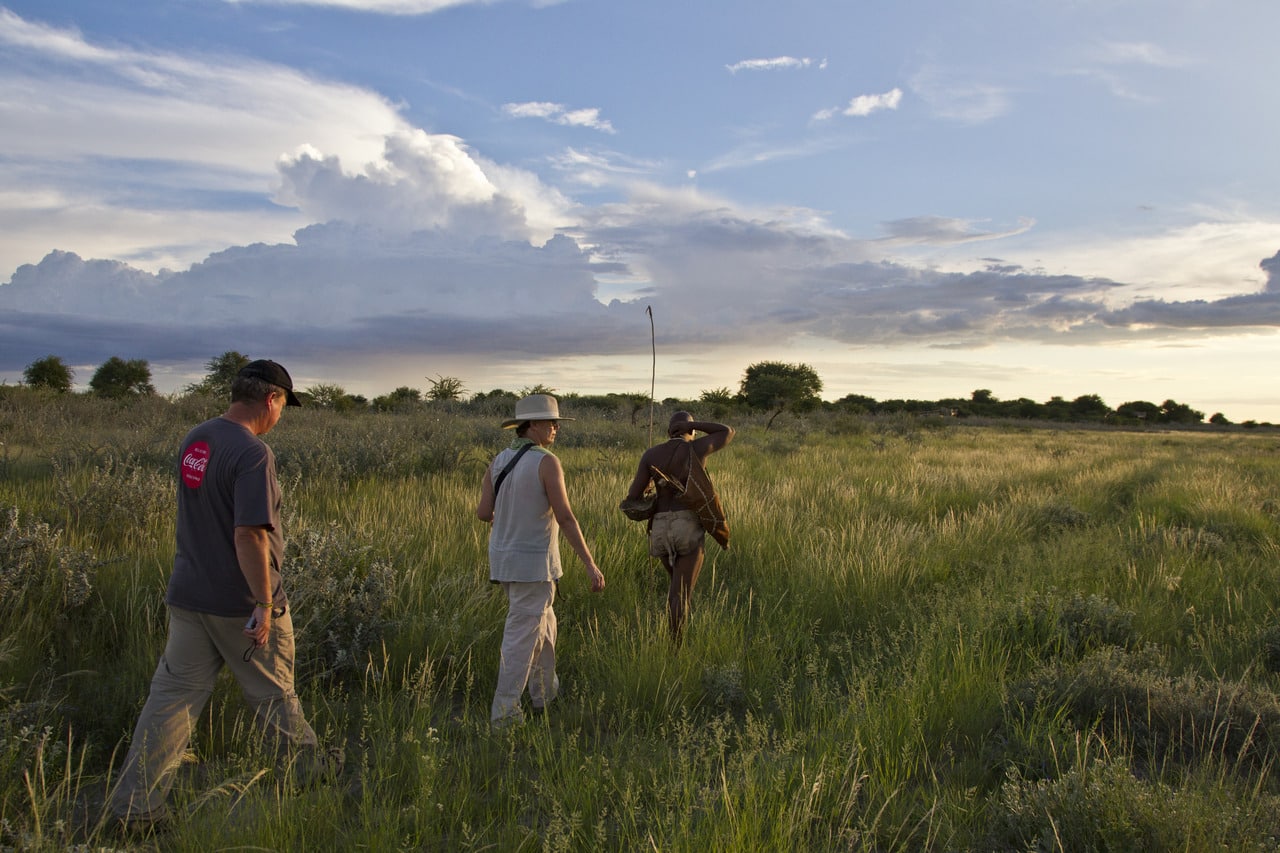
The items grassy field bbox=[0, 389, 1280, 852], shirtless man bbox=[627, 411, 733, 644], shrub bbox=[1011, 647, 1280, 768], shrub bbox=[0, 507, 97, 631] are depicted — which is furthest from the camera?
shirtless man bbox=[627, 411, 733, 644]

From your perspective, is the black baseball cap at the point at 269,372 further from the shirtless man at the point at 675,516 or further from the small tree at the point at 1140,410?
the small tree at the point at 1140,410

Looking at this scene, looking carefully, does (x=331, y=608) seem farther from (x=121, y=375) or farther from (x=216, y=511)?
(x=121, y=375)

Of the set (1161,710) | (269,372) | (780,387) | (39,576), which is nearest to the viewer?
(269,372)

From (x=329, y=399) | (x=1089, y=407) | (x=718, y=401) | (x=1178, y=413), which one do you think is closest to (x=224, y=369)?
(x=329, y=399)

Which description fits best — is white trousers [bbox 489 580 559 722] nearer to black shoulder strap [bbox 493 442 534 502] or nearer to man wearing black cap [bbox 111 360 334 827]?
black shoulder strap [bbox 493 442 534 502]

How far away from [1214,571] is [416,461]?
1189cm

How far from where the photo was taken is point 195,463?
3682 mm

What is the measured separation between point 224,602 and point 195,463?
0.71 metres

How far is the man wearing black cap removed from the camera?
3566 millimetres

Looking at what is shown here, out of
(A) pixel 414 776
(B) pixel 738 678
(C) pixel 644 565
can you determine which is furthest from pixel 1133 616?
(A) pixel 414 776

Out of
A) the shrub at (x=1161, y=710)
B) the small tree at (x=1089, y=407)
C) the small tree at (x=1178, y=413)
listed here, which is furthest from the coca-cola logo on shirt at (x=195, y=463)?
the small tree at (x=1178, y=413)

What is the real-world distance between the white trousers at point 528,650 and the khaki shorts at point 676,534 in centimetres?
142

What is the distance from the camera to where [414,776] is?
3.78 meters

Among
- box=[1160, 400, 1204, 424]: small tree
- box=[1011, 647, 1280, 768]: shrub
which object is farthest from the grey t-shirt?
box=[1160, 400, 1204, 424]: small tree
